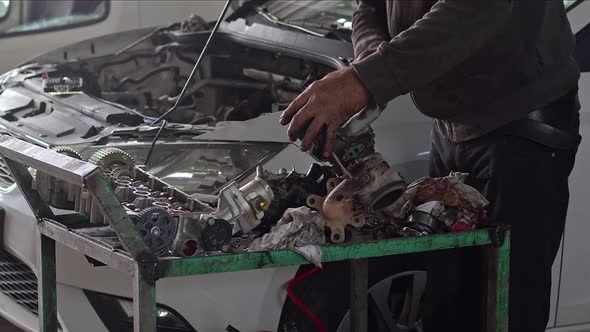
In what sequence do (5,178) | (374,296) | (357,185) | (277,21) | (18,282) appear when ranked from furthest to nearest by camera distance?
1. (277,21)
2. (5,178)
3. (18,282)
4. (374,296)
5. (357,185)

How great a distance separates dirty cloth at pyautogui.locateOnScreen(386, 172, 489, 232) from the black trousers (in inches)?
3.8

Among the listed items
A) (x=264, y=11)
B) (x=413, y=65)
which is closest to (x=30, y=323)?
(x=413, y=65)

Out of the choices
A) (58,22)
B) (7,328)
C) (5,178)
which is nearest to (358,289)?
(5,178)

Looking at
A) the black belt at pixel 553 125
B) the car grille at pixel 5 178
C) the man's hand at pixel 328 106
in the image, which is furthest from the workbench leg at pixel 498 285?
the car grille at pixel 5 178

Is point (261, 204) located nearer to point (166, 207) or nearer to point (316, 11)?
point (166, 207)

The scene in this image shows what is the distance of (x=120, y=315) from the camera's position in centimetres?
257

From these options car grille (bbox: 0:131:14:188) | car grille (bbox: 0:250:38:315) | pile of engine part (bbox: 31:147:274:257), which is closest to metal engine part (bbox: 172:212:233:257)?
pile of engine part (bbox: 31:147:274:257)

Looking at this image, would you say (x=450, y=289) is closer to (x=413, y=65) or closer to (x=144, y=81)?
(x=413, y=65)

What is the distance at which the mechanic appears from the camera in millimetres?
2020

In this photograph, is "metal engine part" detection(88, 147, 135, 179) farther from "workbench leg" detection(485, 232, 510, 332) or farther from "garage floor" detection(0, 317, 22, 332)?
"garage floor" detection(0, 317, 22, 332)

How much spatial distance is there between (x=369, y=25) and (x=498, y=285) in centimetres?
93

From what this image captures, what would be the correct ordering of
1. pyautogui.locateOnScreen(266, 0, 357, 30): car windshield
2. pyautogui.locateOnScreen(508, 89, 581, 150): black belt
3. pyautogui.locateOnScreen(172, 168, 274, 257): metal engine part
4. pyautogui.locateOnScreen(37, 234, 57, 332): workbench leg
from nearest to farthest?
pyautogui.locateOnScreen(172, 168, 274, 257): metal engine part → pyautogui.locateOnScreen(508, 89, 581, 150): black belt → pyautogui.locateOnScreen(37, 234, 57, 332): workbench leg → pyautogui.locateOnScreen(266, 0, 357, 30): car windshield

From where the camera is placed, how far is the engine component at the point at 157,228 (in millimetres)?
1839

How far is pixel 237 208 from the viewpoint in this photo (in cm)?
203
